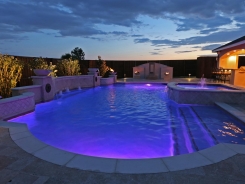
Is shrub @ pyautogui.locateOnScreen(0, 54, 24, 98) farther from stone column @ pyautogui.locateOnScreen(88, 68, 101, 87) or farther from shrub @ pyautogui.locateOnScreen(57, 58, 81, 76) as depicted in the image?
stone column @ pyautogui.locateOnScreen(88, 68, 101, 87)

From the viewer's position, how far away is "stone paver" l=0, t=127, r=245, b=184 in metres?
2.18

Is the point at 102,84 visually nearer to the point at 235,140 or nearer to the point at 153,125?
the point at 153,125

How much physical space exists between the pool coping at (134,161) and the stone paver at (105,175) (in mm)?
98

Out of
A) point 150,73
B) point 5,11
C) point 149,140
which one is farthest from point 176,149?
point 150,73

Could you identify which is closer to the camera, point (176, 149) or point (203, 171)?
point (203, 171)

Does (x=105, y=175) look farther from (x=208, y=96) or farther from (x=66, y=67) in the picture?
(x=66, y=67)

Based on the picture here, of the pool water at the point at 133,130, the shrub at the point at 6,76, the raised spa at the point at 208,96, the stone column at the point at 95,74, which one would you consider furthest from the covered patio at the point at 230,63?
the shrub at the point at 6,76

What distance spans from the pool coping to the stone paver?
10cm

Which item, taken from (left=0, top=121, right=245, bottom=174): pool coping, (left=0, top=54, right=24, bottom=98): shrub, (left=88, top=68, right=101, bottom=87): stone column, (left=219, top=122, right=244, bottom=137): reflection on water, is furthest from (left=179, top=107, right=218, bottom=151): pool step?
(left=88, top=68, right=101, bottom=87): stone column

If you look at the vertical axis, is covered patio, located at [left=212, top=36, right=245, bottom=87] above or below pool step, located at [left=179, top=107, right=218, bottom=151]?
above

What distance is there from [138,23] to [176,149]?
1819 cm

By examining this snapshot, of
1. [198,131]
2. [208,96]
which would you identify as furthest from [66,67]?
[198,131]

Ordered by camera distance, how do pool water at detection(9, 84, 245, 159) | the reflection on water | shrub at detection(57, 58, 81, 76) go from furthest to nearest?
shrub at detection(57, 58, 81, 76) < the reflection on water < pool water at detection(9, 84, 245, 159)

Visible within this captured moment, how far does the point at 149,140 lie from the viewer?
4.51 m
